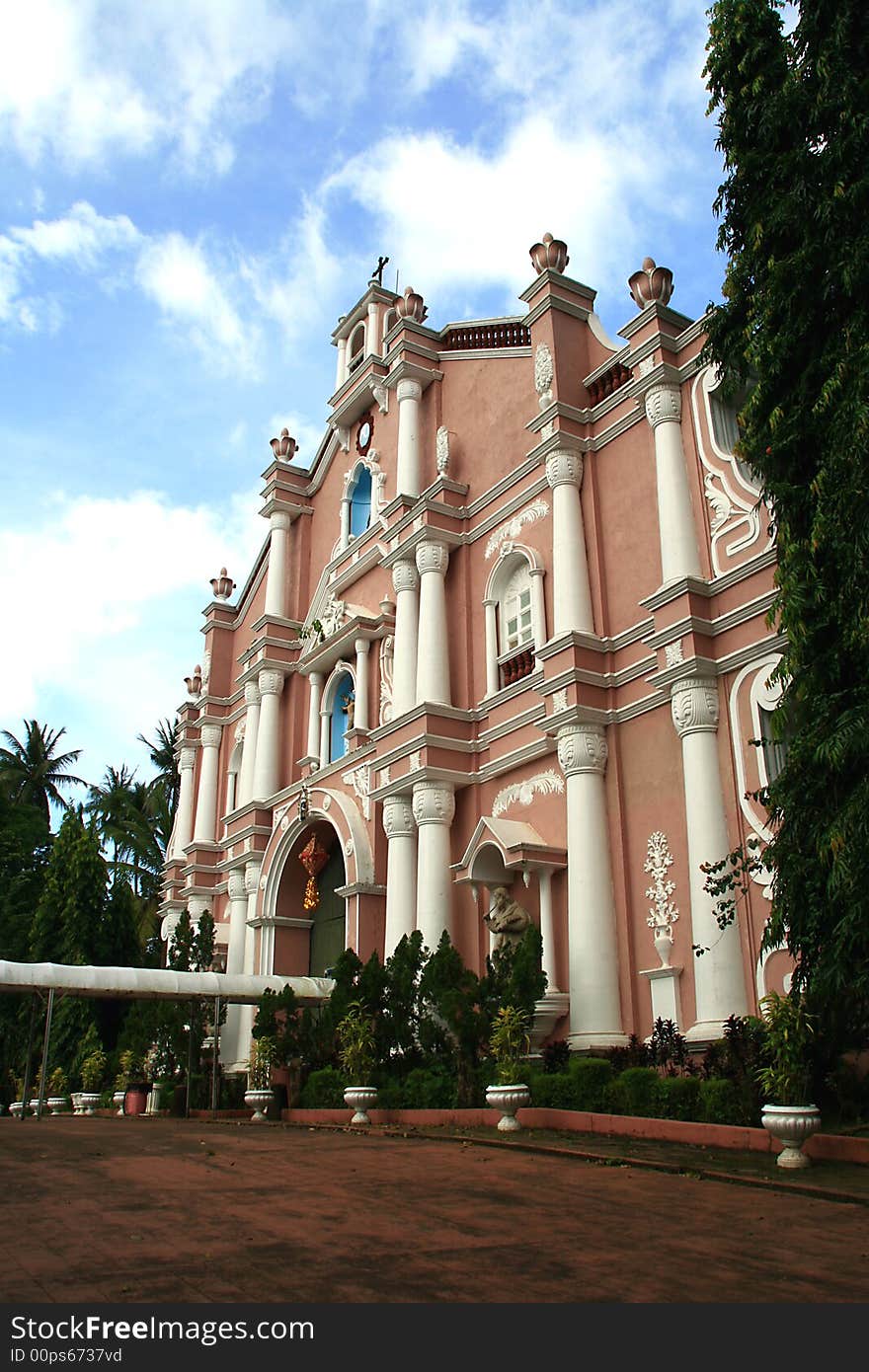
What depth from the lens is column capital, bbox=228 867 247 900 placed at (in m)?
23.9

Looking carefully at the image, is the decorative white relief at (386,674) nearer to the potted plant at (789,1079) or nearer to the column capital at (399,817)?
the column capital at (399,817)

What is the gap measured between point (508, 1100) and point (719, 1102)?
217cm

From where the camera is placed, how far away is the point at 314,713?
2292 centimetres

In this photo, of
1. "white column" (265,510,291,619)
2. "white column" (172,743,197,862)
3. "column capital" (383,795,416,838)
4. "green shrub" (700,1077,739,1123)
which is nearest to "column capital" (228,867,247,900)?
"white column" (172,743,197,862)

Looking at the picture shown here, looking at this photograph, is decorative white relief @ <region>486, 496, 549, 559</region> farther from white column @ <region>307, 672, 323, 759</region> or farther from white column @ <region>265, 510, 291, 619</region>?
white column @ <region>265, 510, 291, 619</region>

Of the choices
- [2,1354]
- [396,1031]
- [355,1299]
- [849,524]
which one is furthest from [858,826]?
[396,1031]

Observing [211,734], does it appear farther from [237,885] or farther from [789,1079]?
[789,1079]

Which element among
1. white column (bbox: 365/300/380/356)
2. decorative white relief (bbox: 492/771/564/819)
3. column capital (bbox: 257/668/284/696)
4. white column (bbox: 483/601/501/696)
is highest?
white column (bbox: 365/300/380/356)

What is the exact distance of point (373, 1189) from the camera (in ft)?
24.1

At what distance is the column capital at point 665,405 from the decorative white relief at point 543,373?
6.46 feet

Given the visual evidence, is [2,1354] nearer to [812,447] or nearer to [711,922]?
[812,447]

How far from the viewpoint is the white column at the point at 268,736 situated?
23.6 m

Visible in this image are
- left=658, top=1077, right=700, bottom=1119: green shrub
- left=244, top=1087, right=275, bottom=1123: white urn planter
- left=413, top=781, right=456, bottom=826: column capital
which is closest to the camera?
left=658, top=1077, right=700, bottom=1119: green shrub

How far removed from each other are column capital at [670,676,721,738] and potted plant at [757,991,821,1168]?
4.32 metres
